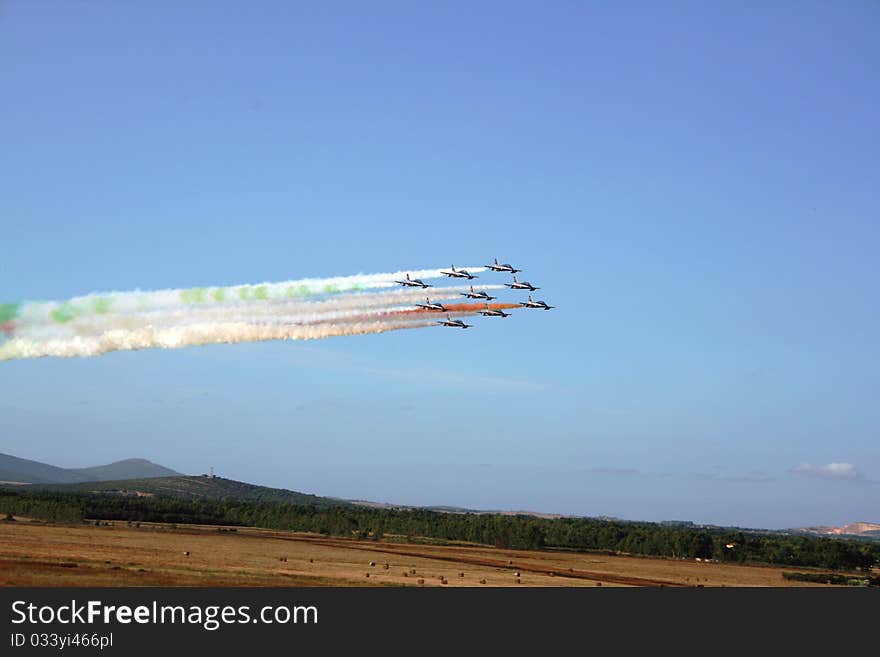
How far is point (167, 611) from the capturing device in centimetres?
5325

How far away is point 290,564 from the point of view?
94438mm

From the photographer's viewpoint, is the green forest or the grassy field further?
the green forest

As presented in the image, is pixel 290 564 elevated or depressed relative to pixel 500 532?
depressed

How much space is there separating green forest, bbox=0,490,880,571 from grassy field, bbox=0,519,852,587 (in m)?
14.0

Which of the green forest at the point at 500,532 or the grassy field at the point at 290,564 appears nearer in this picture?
the grassy field at the point at 290,564

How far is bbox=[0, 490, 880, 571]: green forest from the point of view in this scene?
507 ft

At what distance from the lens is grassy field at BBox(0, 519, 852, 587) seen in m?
75.1

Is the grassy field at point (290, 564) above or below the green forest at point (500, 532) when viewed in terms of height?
below

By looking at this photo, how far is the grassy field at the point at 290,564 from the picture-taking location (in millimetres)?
75125

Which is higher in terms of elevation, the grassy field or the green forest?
the green forest

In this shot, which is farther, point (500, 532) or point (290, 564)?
point (500, 532)

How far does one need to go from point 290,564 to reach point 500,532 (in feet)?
245

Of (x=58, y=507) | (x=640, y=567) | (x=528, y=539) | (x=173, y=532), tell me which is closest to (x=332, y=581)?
(x=640, y=567)

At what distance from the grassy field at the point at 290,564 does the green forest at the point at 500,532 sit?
14.0m
